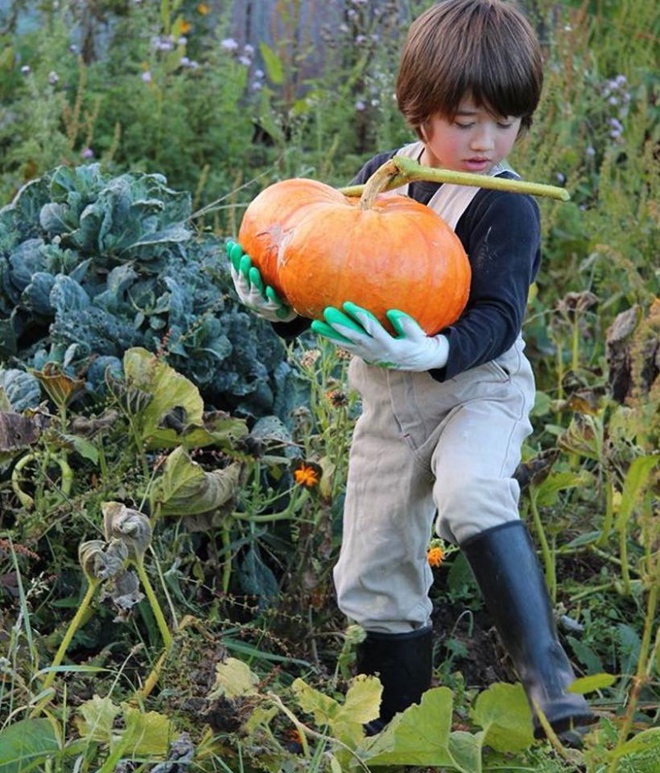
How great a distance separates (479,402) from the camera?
248 cm

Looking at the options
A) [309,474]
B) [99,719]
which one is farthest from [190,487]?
[99,719]

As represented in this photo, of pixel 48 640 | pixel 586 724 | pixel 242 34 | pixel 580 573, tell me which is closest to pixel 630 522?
pixel 580 573

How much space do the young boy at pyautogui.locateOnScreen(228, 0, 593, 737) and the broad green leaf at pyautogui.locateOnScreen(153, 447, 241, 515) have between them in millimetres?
371

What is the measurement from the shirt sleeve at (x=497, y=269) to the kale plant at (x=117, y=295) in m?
1.01

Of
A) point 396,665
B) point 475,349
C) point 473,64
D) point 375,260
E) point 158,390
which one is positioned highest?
point 473,64

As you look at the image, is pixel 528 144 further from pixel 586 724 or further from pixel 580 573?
pixel 586 724

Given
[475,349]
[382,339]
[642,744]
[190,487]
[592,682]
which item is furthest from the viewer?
[190,487]

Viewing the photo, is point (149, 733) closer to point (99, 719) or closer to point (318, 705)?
point (99, 719)

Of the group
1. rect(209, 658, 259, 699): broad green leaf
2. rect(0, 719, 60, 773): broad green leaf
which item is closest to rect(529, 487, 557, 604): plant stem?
rect(209, 658, 259, 699): broad green leaf

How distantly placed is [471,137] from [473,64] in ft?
0.40

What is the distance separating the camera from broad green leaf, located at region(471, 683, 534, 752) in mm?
2414

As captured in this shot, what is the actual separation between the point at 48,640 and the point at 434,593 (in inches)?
38.4

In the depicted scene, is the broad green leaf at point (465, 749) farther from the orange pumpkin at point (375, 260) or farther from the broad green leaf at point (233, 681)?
the orange pumpkin at point (375, 260)

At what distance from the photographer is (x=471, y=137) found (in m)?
2.40
